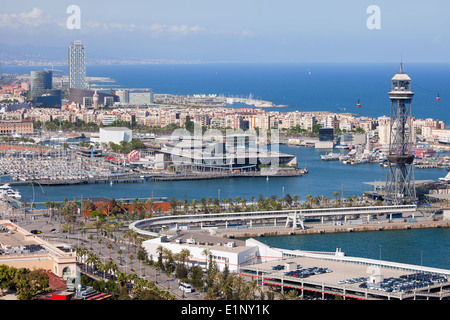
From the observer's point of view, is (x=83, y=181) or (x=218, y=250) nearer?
(x=218, y=250)

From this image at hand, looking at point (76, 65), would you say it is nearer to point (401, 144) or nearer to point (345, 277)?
point (401, 144)

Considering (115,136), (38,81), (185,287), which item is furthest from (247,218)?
(38,81)

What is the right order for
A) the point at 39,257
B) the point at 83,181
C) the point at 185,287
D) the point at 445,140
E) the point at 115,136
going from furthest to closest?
the point at 445,140
the point at 115,136
the point at 83,181
the point at 39,257
the point at 185,287

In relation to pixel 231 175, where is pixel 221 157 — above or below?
above

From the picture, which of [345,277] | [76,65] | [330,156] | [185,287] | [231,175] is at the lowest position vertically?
[185,287]

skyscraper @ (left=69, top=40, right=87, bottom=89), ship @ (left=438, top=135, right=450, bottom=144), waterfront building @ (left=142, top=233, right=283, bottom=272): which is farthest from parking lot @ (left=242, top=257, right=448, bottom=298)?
skyscraper @ (left=69, top=40, right=87, bottom=89)

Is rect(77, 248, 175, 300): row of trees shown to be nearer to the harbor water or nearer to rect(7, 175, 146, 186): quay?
the harbor water
